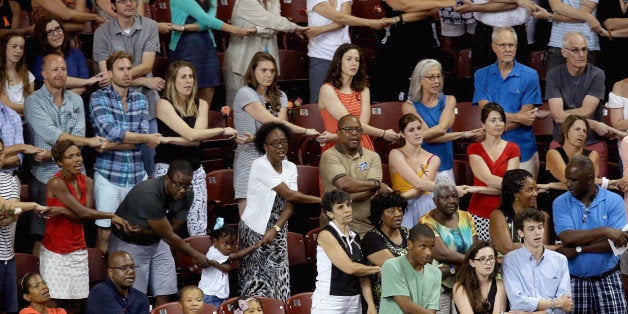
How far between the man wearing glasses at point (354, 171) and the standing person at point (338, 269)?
0.56 m

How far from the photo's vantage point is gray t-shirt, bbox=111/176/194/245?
9375 millimetres

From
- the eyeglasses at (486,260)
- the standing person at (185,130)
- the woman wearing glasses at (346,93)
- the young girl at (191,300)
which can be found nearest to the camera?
the eyeglasses at (486,260)

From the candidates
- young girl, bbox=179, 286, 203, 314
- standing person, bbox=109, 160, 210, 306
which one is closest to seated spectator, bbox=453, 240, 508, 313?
young girl, bbox=179, 286, 203, 314

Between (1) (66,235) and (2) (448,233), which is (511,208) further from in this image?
(1) (66,235)

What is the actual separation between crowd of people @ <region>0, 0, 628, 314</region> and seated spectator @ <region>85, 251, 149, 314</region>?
13 mm

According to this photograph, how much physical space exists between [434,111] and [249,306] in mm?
2456

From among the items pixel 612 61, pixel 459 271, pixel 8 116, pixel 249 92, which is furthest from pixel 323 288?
pixel 612 61

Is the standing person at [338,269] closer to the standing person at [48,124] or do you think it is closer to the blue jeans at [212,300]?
the blue jeans at [212,300]

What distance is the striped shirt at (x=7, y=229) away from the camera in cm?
917

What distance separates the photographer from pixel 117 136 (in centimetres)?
987

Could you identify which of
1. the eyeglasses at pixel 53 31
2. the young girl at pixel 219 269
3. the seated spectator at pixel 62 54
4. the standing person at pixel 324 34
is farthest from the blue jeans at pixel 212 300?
the standing person at pixel 324 34

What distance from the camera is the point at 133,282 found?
9.13 m

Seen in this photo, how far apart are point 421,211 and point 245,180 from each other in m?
1.26

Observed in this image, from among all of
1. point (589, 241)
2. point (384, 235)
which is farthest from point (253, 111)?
point (589, 241)
